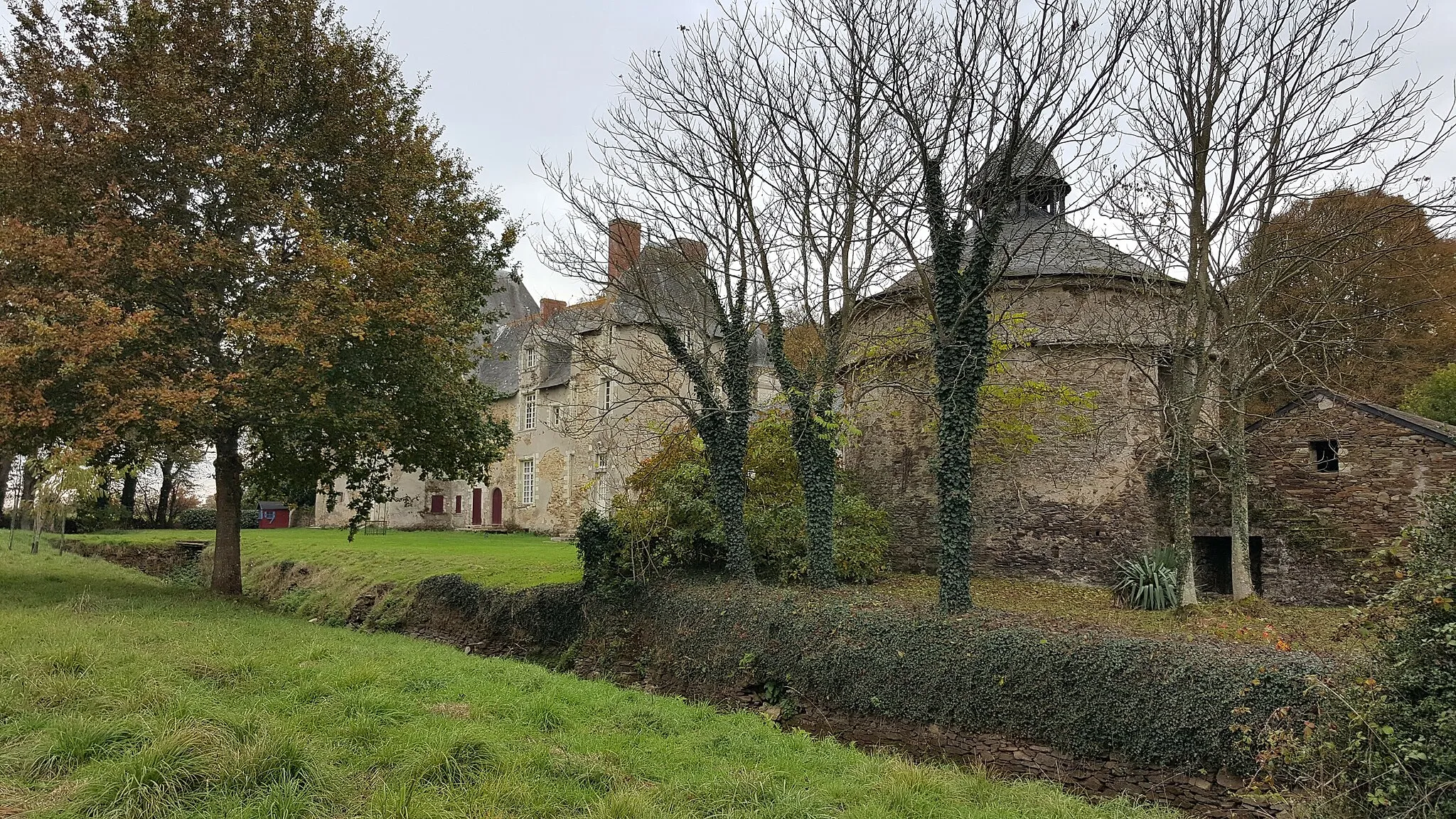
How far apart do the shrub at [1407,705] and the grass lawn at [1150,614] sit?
4.73 ft

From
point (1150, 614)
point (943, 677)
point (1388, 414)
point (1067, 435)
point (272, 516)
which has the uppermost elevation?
point (1388, 414)

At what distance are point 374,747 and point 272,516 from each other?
41.1 meters

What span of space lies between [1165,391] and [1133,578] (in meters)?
3.35

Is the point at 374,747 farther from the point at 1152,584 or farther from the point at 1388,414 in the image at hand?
the point at 1388,414

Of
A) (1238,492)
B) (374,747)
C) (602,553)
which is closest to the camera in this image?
(374,747)

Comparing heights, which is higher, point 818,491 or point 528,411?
point 528,411

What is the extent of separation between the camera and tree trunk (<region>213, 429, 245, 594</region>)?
537 inches

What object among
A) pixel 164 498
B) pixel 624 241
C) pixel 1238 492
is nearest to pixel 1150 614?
pixel 1238 492

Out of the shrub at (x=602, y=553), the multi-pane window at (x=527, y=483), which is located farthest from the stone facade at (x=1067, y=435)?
the multi-pane window at (x=527, y=483)

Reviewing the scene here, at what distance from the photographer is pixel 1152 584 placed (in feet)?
43.3

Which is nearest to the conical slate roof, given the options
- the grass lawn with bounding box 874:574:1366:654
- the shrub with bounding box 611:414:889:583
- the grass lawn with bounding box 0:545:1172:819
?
the grass lawn with bounding box 874:574:1366:654

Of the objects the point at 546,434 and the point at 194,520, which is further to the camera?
the point at 194,520

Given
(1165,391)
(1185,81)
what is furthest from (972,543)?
(1185,81)

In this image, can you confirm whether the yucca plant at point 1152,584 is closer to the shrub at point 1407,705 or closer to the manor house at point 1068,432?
the manor house at point 1068,432
